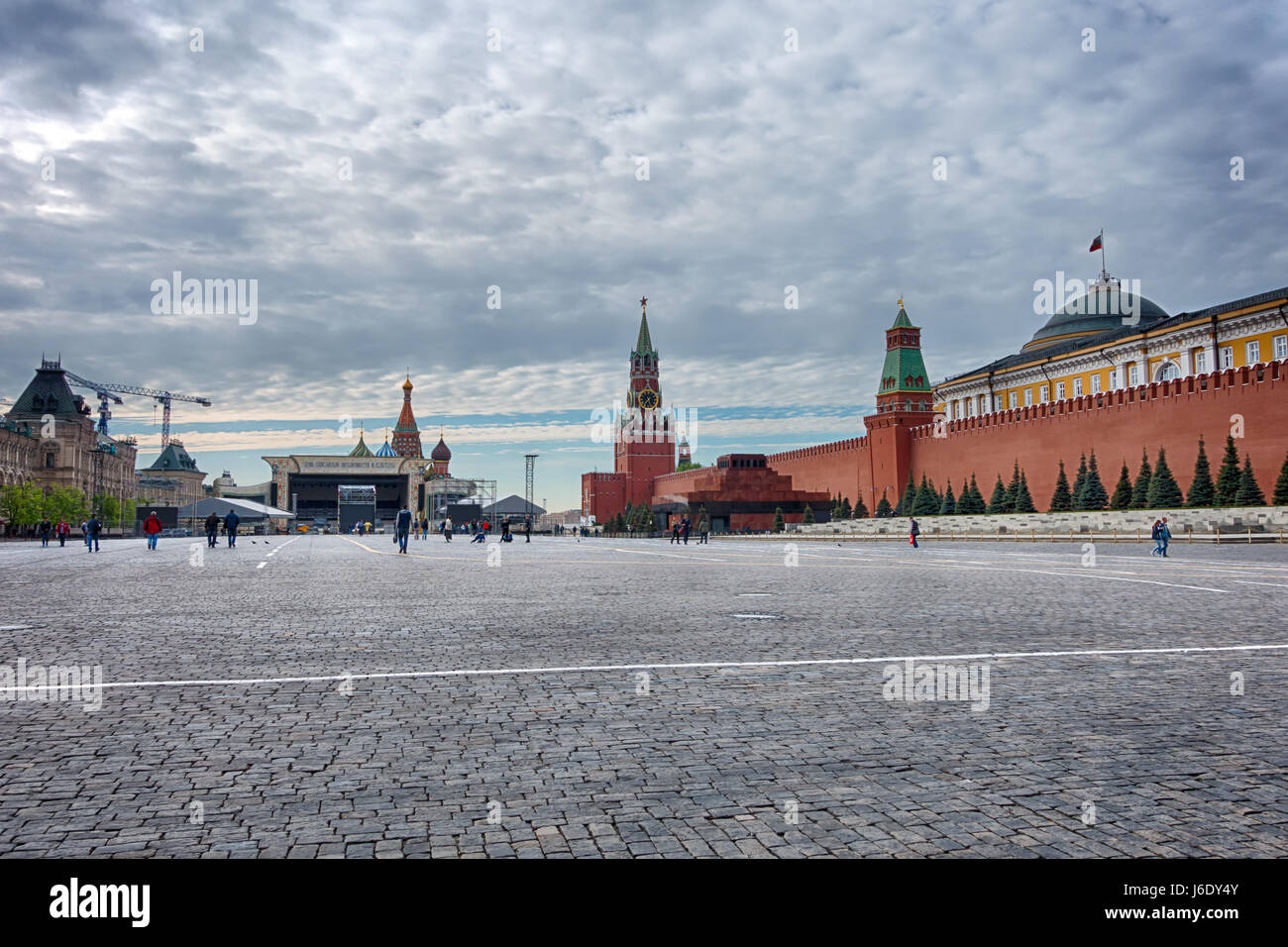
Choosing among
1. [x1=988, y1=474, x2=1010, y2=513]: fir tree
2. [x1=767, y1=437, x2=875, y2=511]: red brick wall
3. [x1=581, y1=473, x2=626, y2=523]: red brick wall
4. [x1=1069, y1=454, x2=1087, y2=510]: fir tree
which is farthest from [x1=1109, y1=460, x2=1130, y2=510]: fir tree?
[x1=581, y1=473, x2=626, y2=523]: red brick wall

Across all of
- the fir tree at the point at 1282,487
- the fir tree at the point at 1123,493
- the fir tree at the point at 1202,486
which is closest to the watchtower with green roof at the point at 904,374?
the fir tree at the point at 1123,493

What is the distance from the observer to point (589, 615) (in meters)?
9.95

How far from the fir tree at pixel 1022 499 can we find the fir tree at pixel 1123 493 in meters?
5.60

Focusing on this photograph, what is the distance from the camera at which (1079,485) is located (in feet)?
140

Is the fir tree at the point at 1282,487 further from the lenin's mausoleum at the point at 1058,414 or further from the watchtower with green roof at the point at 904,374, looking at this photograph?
the watchtower with green roof at the point at 904,374

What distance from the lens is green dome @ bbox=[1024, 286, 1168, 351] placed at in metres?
65.6

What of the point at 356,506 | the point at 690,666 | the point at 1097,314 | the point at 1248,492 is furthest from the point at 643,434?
the point at 690,666

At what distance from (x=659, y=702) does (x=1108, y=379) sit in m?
57.8

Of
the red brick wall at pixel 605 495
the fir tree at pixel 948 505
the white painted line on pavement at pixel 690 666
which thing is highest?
the red brick wall at pixel 605 495

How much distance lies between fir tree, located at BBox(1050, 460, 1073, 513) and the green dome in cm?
2577

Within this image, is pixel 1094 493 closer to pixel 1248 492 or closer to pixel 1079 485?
pixel 1079 485

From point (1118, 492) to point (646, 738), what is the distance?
4085cm

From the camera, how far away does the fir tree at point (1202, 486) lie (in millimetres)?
35781
